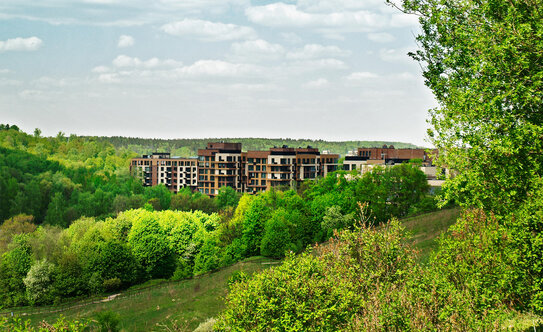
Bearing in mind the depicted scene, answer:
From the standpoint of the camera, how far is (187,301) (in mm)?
49406

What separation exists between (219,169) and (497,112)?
138 meters

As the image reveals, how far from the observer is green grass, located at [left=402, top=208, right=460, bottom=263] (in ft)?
161

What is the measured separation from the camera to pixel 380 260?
894 inches

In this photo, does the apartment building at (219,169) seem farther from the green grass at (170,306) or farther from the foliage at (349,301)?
the foliage at (349,301)

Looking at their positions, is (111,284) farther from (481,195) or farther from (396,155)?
(396,155)

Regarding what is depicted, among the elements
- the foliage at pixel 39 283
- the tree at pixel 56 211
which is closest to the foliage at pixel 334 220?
the foliage at pixel 39 283

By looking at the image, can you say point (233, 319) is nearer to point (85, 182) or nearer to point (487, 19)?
point (487, 19)

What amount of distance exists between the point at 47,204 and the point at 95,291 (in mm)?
91116

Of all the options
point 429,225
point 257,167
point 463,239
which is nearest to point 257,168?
point 257,167

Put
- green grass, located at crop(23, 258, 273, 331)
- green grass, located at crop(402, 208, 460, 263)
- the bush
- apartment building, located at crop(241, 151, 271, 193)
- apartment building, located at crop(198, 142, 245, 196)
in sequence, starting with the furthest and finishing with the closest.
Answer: apartment building, located at crop(198, 142, 245, 196)
apartment building, located at crop(241, 151, 271, 193)
the bush
green grass, located at crop(402, 208, 460, 263)
green grass, located at crop(23, 258, 273, 331)

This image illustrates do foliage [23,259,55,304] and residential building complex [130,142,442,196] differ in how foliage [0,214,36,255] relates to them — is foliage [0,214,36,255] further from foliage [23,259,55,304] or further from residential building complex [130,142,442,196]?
residential building complex [130,142,442,196]

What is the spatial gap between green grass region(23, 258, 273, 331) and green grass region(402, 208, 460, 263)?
53.8 ft

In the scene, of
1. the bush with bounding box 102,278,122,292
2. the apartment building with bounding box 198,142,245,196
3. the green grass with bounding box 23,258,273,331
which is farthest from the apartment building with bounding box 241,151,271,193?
the green grass with bounding box 23,258,273,331

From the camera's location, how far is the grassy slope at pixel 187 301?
43.4 meters
